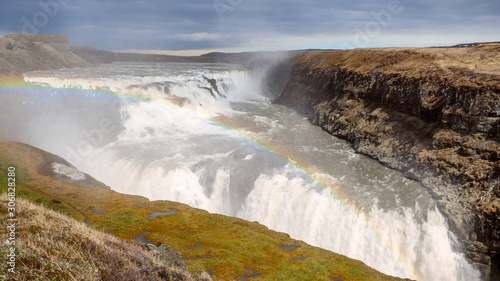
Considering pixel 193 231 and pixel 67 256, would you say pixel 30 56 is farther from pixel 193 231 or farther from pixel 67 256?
pixel 67 256

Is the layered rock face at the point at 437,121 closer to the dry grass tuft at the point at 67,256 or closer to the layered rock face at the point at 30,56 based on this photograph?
the dry grass tuft at the point at 67,256

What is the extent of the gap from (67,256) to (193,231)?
454 inches

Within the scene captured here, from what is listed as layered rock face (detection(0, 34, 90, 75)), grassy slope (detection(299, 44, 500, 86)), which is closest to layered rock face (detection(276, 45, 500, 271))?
grassy slope (detection(299, 44, 500, 86))

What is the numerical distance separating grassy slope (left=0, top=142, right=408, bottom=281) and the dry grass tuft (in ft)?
16.4

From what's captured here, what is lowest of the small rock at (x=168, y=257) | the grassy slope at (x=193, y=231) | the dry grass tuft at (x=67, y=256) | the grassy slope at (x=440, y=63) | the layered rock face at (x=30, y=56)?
the grassy slope at (x=193, y=231)

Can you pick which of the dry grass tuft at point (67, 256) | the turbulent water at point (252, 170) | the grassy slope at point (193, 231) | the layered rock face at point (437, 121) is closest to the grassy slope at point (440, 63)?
the layered rock face at point (437, 121)

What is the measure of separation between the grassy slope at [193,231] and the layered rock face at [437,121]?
994cm

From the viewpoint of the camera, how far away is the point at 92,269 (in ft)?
23.3

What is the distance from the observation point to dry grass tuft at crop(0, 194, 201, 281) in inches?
266

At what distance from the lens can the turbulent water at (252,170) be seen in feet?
66.6

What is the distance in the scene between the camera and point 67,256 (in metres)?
7.42

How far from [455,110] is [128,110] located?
35898 mm

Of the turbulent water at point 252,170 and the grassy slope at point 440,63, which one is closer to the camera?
the turbulent water at point 252,170

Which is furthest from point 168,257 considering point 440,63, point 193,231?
point 440,63
